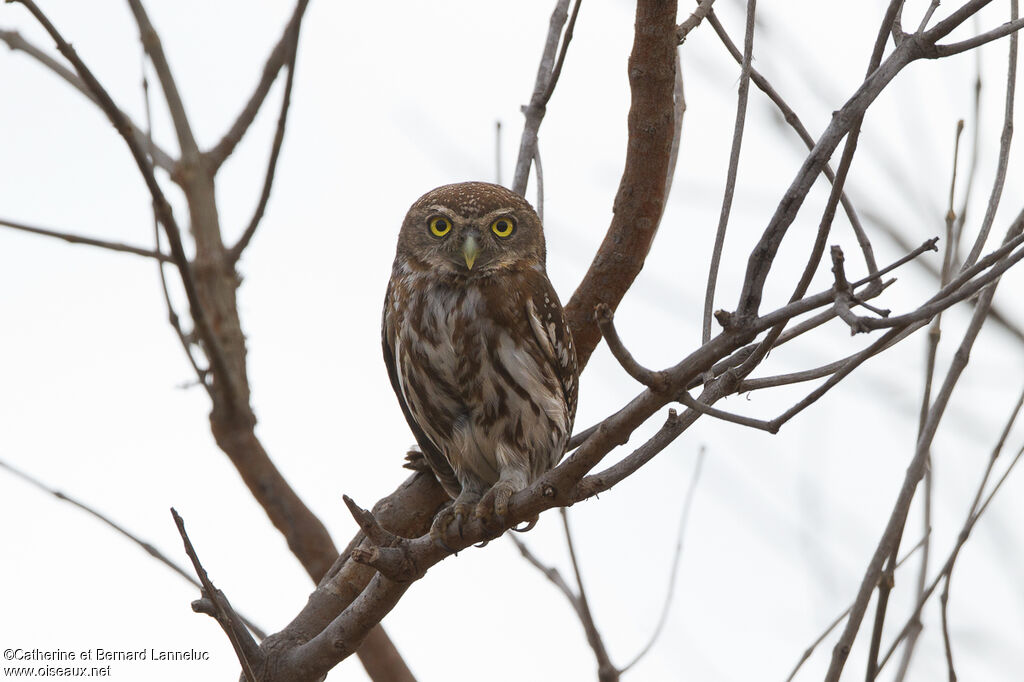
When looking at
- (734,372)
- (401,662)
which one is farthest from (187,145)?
(734,372)

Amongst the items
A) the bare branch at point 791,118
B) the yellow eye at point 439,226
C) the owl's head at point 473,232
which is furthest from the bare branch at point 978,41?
the yellow eye at point 439,226

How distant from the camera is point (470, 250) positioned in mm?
4387

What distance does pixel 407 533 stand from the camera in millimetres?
4332

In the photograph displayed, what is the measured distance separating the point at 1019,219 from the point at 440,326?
2.25 m

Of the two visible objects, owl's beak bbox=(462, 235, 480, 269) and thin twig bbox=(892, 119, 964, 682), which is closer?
thin twig bbox=(892, 119, 964, 682)

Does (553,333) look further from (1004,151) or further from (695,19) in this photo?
(1004,151)

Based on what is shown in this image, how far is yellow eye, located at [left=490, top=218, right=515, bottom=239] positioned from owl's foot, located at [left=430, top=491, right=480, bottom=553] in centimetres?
113

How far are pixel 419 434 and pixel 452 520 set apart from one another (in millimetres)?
724

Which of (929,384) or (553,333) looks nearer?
(929,384)

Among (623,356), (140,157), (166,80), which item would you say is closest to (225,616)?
(140,157)

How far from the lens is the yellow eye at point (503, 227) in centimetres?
455

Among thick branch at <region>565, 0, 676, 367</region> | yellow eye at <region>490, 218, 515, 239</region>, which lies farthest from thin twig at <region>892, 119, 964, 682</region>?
yellow eye at <region>490, 218, 515, 239</region>

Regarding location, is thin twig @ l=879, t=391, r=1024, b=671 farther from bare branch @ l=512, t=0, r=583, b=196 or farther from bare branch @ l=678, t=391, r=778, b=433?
bare branch @ l=512, t=0, r=583, b=196

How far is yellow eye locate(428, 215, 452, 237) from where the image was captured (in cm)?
459
